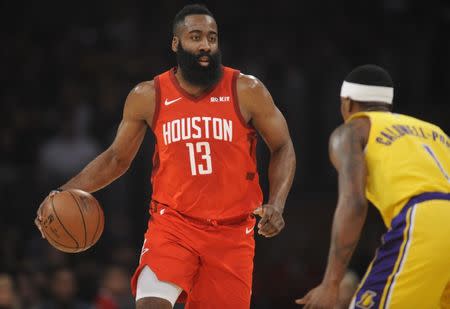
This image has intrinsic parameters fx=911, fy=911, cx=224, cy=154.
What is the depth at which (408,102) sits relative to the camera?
12.1m

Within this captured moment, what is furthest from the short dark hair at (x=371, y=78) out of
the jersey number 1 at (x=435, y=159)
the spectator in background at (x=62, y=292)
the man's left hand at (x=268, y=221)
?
the spectator in background at (x=62, y=292)

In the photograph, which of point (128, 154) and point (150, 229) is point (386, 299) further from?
point (128, 154)

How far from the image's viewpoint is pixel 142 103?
6465mm

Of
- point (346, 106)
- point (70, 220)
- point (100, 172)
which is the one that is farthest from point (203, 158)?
point (346, 106)

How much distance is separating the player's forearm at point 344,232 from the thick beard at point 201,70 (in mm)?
1900

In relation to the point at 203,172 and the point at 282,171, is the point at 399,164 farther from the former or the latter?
the point at 203,172

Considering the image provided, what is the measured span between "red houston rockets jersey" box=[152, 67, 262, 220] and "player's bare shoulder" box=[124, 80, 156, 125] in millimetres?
55

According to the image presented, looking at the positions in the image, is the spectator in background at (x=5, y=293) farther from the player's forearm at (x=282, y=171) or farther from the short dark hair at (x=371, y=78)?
the short dark hair at (x=371, y=78)

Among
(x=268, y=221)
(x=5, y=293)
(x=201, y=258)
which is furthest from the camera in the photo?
(x=5, y=293)

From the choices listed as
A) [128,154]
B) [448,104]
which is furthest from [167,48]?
[128,154]

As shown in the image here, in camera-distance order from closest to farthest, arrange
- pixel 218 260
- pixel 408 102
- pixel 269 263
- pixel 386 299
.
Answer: pixel 386 299, pixel 218 260, pixel 269 263, pixel 408 102

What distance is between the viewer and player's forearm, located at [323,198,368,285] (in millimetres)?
4855

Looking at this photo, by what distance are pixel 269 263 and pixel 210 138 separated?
209 inches

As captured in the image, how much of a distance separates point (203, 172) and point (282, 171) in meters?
0.59
